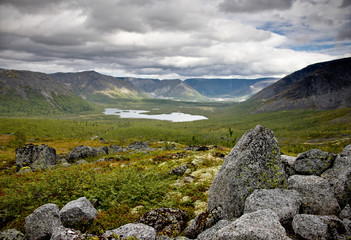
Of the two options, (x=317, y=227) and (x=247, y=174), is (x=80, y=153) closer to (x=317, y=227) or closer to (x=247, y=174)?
(x=247, y=174)

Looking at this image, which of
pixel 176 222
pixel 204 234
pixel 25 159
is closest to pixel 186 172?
pixel 176 222

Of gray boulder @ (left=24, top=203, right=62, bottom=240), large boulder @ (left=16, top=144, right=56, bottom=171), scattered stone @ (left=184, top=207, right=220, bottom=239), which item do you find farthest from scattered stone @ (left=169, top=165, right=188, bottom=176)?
large boulder @ (left=16, top=144, right=56, bottom=171)

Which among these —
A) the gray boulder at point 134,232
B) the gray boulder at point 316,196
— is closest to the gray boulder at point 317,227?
the gray boulder at point 316,196

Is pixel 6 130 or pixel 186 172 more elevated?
pixel 186 172

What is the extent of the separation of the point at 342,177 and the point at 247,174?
19.5 ft

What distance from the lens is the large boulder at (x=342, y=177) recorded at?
11.4 metres

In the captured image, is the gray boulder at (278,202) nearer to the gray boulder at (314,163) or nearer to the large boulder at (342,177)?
the large boulder at (342,177)

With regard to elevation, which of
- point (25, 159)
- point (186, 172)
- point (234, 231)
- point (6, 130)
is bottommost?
point (6, 130)

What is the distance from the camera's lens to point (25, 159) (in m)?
45.1

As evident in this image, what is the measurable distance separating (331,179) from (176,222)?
404 inches

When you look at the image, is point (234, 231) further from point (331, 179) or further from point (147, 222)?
point (331, 179)

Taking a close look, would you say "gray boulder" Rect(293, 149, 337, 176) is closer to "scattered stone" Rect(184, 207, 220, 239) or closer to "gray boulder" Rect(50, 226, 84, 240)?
"scattered stone" Rect(184, 207, 220, 239)

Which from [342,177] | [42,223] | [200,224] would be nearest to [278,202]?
[200,224]

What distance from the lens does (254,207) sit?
34.3 feet
